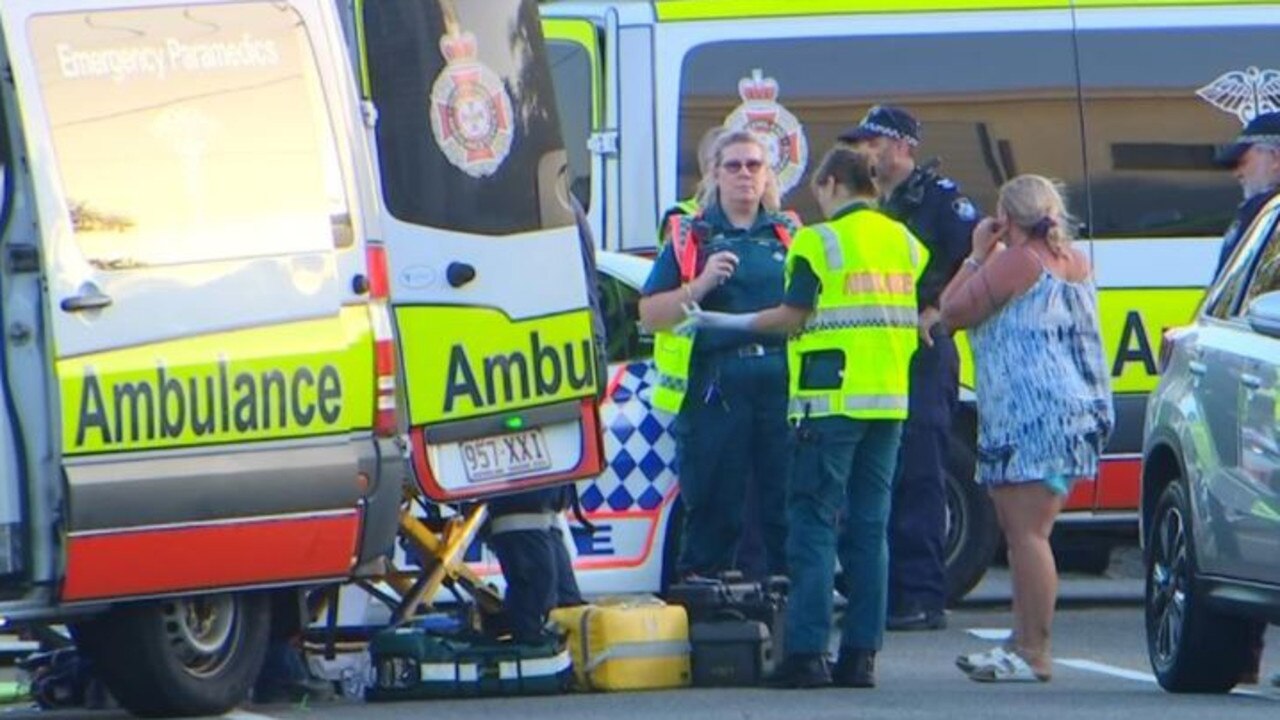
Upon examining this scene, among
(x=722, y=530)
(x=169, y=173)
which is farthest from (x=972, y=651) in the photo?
(x=169, y=173)

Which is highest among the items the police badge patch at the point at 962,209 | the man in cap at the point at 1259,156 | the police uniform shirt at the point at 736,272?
the man in cap at the point at 1259,156

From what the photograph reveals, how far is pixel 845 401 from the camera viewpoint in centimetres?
1168

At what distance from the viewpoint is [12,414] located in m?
10.5

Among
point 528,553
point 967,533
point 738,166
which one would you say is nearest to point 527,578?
point 528,553

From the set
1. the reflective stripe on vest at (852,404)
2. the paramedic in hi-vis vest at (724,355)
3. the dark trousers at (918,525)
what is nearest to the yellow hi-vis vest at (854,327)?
the reflective stripe on vest at (852,404)

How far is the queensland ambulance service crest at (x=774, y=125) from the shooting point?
1594 cm

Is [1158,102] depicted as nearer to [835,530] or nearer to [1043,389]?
[1043,389]

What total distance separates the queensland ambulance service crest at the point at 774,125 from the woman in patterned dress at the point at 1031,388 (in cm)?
385

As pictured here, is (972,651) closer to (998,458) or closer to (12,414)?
(998,458)

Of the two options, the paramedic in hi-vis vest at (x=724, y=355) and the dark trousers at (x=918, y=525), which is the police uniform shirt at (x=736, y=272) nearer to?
the paramedic in hi-vis vest at (x=724, y=355)

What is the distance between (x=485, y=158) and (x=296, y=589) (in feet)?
5.64

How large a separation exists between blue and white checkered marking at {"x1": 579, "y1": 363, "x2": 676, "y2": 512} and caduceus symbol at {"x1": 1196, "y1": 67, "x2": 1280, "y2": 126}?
11.5 feet

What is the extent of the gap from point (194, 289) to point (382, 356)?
0.74 meters

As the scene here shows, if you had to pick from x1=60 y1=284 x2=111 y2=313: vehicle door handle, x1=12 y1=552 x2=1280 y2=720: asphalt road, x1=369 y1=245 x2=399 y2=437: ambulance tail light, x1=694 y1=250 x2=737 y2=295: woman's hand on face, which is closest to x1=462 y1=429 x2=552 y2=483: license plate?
x1=369 y1=245 x2=399 y2=437: ambulance tail light
